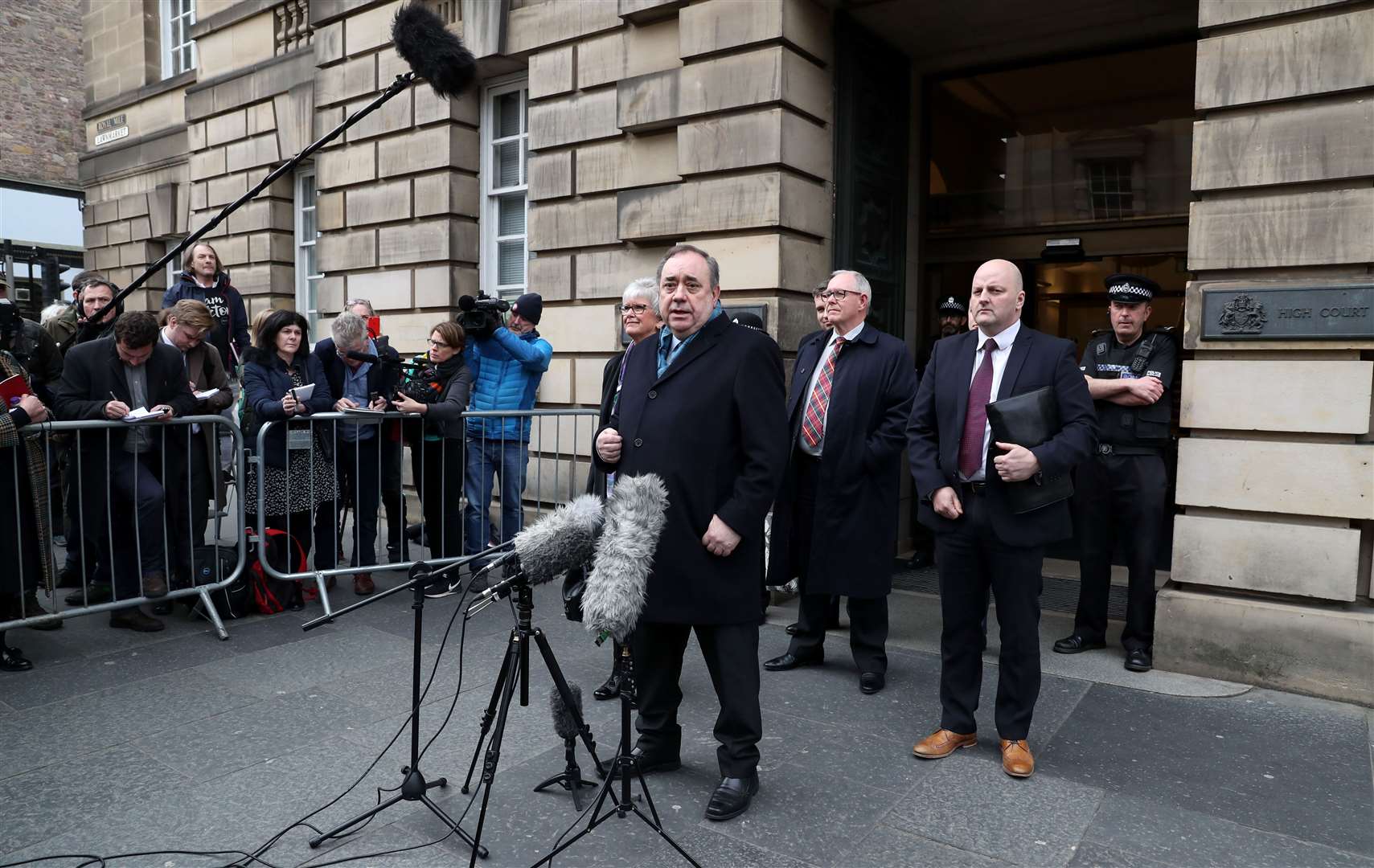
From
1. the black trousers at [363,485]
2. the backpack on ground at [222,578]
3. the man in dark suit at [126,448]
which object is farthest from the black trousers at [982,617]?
the man in dark suit at [126,448]

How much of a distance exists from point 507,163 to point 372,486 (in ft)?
15.0

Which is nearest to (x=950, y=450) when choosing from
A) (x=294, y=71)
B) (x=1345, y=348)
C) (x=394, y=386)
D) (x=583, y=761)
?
(x=583, y=761)

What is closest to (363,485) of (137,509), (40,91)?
(137,509)

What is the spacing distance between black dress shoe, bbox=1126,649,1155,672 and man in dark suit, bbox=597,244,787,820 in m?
2.71

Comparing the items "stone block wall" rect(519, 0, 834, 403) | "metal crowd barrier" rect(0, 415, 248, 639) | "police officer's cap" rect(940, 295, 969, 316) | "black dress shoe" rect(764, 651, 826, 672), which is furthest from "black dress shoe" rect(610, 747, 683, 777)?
"police officer's cap" rect(940, 295, 969, 316)

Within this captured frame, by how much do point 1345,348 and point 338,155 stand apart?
399 inches

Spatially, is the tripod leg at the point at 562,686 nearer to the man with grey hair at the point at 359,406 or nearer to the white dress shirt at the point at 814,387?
the white dress shirt at the point at 814,387

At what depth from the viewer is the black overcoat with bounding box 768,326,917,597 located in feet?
16.4

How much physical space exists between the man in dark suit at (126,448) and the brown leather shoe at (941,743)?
4650 millimetres

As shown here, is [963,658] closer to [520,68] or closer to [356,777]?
[356,777]

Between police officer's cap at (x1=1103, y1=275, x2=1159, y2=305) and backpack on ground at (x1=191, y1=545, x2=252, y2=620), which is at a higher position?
police officer's cap at (x1=1103, y1=275, x2=1159, y2=305)

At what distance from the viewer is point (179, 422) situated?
5.91 meters

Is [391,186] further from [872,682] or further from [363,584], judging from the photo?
[872,682]

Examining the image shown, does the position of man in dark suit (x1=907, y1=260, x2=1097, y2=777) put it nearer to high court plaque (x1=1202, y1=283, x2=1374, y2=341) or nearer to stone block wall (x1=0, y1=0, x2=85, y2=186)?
high court plaque (x1=1202, y1=283, x2=1374, y2=341)
